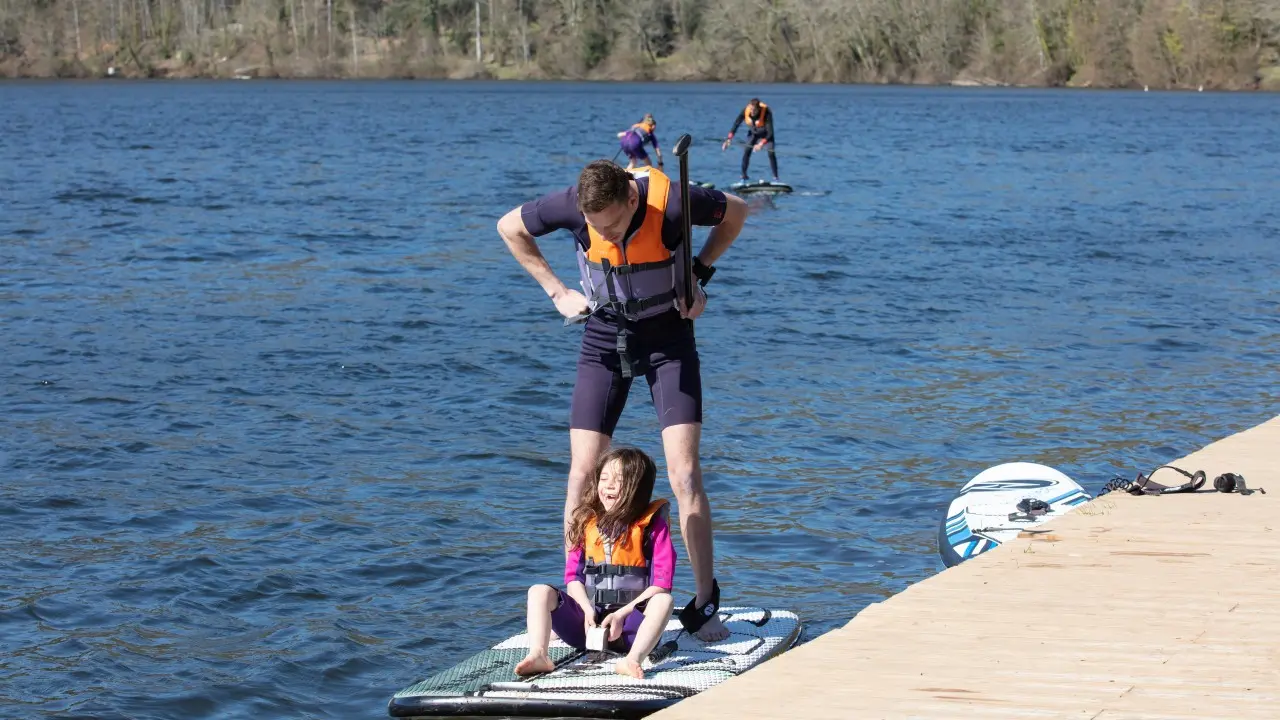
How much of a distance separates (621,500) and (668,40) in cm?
15756

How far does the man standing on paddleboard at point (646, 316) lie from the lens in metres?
6.80

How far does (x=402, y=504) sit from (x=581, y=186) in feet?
16.3

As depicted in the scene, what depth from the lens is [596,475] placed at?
6.78 m

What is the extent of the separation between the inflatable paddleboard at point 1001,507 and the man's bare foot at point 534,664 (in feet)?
9.67

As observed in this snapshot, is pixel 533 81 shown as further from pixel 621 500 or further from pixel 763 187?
pixel 621 500

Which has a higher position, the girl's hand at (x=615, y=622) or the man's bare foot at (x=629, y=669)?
the girl's hand at (x=615, y=622)

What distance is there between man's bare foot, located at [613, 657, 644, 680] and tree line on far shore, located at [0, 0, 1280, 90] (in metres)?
123

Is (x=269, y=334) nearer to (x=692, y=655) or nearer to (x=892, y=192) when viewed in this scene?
(x=692, y=655)

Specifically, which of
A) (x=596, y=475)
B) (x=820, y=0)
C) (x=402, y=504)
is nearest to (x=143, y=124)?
(x=402, y=504)

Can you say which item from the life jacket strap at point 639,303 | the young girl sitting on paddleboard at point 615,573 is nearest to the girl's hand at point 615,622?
the young girl sitting on paddleboard at point 615,573

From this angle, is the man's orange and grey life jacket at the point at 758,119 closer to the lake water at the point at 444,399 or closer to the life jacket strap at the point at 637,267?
the lake water at the point at 444,399

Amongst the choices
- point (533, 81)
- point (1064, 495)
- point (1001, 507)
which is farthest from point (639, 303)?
point (533, 81)

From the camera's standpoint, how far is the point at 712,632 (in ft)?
23.2

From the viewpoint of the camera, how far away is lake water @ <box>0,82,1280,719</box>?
8.70m
